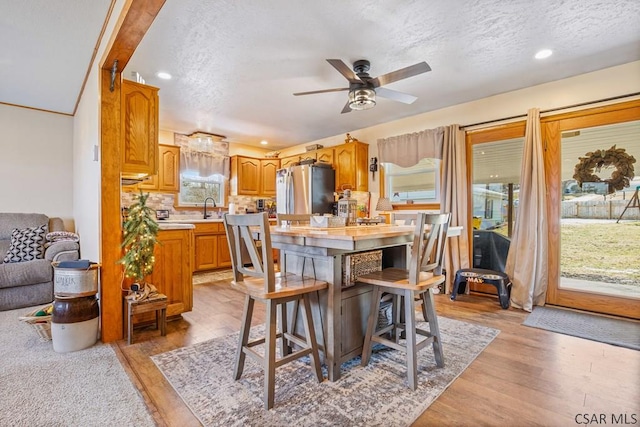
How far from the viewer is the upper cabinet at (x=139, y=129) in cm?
258

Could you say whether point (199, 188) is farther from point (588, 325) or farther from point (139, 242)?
point (588, 325)

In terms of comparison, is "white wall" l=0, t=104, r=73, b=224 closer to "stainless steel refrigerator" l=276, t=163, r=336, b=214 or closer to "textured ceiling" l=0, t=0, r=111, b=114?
"textured ceiling" l=0, t=0, r=111, b=114

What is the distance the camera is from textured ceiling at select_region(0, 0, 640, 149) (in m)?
2.14

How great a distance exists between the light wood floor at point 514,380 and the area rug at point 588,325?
12cm

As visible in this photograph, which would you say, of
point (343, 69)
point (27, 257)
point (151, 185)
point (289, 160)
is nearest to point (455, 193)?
point (343, 69)

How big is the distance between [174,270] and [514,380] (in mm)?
2885

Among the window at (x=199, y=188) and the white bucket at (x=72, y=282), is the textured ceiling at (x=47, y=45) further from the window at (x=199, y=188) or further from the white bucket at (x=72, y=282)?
the window at (x=199, y=188)

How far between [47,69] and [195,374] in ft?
11.2

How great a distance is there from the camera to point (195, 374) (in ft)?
6.37

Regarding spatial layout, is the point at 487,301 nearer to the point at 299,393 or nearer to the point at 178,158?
the point at 299,393

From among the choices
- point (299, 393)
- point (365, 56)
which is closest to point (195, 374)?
point (299, 393)

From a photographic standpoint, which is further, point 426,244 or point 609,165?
point 609,165

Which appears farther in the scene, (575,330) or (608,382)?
(575,330)

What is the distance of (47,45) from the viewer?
2.60 m
